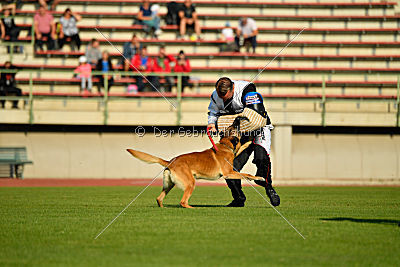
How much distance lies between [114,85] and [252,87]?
494 inches

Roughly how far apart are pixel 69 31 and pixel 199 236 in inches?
721

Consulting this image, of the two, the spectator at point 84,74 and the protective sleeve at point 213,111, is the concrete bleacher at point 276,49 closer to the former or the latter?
the spectator at point 84,74

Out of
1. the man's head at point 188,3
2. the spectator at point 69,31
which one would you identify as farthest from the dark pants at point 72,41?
the man's head at point 188,3

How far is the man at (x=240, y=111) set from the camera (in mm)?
9977

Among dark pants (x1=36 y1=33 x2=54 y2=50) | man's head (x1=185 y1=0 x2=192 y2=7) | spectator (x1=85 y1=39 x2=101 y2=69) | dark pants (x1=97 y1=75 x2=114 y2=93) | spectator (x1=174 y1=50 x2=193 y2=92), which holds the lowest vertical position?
dark pants (x1=97 y1=75 x2=114 y2=93)

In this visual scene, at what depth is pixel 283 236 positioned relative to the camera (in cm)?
706

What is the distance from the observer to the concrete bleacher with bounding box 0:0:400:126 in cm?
2242

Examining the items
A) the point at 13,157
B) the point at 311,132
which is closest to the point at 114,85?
the point at 13,157

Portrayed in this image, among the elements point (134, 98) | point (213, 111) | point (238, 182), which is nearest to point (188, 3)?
point (134, 98)

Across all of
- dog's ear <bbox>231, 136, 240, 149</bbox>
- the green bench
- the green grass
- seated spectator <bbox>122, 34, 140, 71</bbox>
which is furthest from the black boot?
seated spectator <bbox>122, 34, 140, 71</bbox>

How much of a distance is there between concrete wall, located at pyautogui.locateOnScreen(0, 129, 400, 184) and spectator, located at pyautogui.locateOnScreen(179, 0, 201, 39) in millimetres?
5558

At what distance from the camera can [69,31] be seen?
24.2 m

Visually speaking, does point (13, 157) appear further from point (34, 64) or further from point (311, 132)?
point (311, 132)

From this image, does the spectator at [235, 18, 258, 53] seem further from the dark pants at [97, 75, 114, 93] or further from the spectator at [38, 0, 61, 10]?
the spectator at [38, 0, 61, 10]
